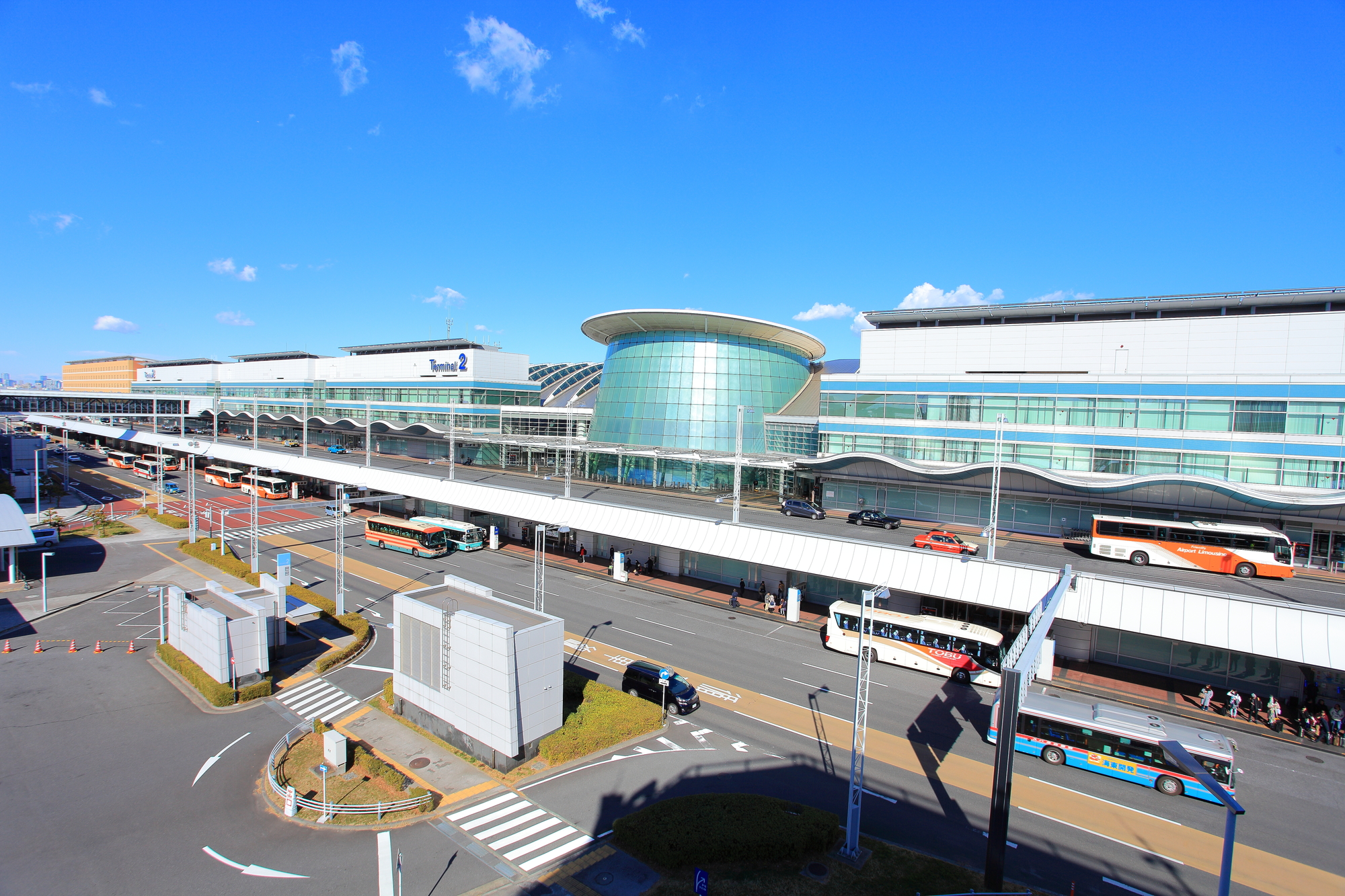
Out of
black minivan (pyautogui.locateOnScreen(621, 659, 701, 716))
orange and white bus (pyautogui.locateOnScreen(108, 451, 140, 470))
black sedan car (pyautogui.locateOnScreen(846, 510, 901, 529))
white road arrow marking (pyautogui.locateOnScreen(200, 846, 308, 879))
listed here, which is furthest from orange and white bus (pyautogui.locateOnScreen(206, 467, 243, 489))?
black sedan car (pyautogui.locateOnScreen(846, 510, 901, 529))

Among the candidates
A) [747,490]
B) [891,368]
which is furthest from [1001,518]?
[747,490]

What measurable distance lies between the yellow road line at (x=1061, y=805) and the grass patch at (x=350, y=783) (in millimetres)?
12088

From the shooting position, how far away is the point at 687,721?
24.0 meters

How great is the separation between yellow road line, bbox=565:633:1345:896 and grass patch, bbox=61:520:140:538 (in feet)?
195

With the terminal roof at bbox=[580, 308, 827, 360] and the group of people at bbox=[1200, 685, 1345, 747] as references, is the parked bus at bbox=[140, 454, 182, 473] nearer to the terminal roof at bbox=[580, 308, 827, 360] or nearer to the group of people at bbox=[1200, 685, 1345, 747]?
the terminal roof at bbox=[580, 308, 827, 360]

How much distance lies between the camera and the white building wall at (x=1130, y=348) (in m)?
39.2

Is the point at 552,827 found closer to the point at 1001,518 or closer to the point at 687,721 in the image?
the point at 687,721

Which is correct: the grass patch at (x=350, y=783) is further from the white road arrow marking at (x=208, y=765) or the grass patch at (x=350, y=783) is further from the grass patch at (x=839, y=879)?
the grass patch at (x=839, y=879)

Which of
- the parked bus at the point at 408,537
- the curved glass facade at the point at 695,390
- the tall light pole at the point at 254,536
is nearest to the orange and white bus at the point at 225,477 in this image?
the tall light pole at the point at 254,536

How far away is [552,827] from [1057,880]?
1365 centimetres

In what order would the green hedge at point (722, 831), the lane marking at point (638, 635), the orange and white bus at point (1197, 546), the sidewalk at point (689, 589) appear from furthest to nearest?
the sidewalk at point (689, 589) < the lane marking at point (638, 635) < the orange and white bus at point (1197, 546) < the green hedge at point (722, 831)

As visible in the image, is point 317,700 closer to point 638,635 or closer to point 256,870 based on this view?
point 256,870

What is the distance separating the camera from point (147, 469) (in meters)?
87.1

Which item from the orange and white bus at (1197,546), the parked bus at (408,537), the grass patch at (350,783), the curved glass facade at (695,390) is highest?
the curved glass facade at (695,390)
